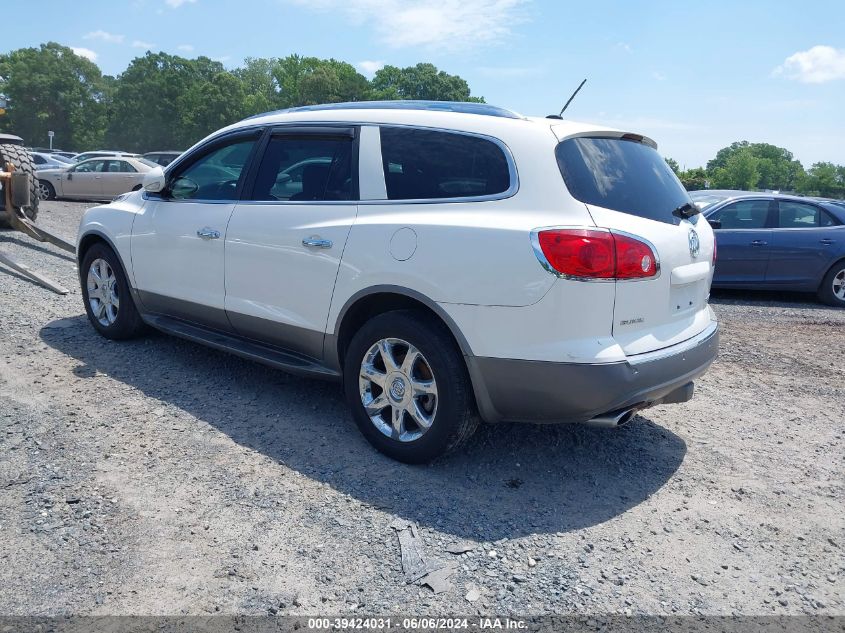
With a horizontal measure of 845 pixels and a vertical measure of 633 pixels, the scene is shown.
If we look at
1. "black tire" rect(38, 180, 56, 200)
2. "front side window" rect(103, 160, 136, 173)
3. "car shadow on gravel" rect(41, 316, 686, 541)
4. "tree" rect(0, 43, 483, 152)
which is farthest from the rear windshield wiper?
"tree" rect(0, 43, 483, 152)

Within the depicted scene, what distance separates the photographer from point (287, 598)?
2.75m

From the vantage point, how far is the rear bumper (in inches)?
131

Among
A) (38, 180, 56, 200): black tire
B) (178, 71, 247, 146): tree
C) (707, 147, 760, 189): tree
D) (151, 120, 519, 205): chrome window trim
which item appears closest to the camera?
(151, 120, 519, 205): chrome window trim

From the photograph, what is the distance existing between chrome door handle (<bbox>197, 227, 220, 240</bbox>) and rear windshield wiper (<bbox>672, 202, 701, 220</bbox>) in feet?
9.30

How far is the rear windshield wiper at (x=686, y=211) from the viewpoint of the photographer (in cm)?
389

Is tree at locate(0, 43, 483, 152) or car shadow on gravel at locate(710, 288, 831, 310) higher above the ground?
tree at locate(0, 43, 483, 152)

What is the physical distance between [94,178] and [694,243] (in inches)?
815

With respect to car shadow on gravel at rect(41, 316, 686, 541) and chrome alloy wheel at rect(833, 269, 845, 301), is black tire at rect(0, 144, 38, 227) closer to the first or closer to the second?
car shadow on gravel at rect(41, 316, 686, 541)

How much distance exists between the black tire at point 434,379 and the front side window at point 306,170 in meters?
0.82

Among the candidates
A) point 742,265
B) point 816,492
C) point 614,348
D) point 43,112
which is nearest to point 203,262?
point 614,348

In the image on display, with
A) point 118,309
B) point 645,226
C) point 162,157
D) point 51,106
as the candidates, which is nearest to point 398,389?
point 645,226

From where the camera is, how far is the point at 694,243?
389 cm

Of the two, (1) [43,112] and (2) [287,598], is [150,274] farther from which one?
(1) [43,112]

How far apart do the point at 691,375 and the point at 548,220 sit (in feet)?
3.93
